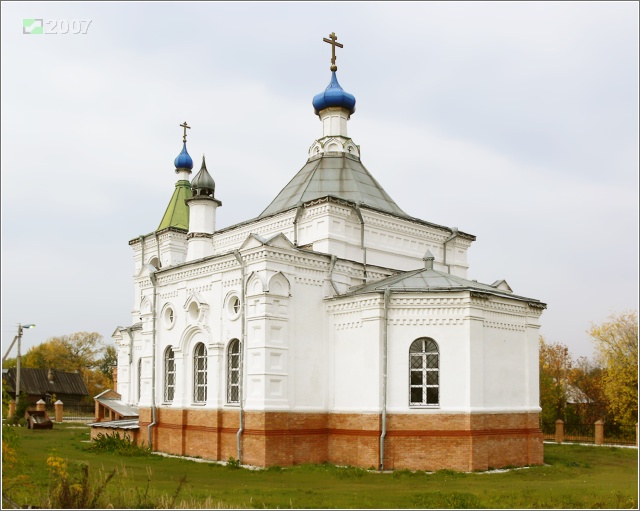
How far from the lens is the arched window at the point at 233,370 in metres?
18.1

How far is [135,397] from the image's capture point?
94.1ft

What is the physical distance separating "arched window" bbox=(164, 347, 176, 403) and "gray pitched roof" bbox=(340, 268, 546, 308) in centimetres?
623

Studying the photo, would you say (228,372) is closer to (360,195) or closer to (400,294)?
(400,294)

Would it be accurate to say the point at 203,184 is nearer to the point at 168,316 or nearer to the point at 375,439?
the point at 168,316

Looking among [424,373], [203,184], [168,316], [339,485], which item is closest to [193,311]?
[168,316]

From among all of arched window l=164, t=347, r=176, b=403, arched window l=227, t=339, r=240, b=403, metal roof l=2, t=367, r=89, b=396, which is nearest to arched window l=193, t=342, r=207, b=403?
arched window l=227, t=339, r=240, b=403

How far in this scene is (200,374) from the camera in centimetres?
1950

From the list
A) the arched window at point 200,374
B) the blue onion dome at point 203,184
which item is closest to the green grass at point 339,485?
the arched window at point 200,374

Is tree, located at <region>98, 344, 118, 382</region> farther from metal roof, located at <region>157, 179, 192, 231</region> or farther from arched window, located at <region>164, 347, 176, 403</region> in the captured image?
arched window, located at <region>164, 347, 176, 403</region>

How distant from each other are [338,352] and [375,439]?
8.27ft

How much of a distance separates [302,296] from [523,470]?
6.82 metres

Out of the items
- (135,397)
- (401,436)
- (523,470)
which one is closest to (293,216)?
(401,436)

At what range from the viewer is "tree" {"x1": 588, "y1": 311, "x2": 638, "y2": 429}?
29.9m

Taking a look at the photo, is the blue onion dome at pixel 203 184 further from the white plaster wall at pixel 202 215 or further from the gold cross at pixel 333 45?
the gold cross at pixel 333 45
